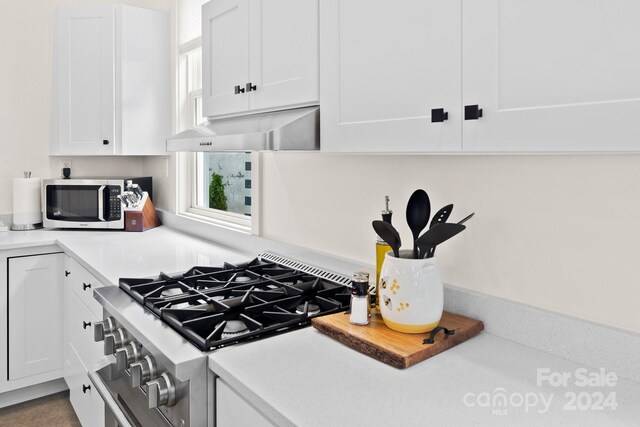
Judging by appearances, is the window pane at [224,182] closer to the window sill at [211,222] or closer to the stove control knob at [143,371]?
the window sill at [211,222]

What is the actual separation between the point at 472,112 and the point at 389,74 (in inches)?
10.7

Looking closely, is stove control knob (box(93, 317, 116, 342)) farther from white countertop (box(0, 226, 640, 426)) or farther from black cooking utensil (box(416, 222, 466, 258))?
black cooking utensil (box(416, 222, 466, 258))

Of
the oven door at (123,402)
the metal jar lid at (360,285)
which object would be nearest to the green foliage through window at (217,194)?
the oven door at (123,402)

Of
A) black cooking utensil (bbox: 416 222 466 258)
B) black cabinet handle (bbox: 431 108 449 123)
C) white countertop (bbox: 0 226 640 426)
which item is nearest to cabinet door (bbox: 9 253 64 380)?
white countertop (bbox: 0 226 640 426)

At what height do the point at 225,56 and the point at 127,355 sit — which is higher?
the point at 225,56

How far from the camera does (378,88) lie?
1168 millimetres

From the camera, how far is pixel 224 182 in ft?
9.74

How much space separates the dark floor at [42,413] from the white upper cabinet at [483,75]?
2.32 metres

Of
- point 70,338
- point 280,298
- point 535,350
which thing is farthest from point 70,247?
point 535,350

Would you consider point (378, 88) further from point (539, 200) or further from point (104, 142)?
point (104, 142)

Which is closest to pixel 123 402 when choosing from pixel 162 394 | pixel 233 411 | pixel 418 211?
pixel 162 394

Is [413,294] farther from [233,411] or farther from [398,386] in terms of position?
[233,411]

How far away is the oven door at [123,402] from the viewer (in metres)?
1.37

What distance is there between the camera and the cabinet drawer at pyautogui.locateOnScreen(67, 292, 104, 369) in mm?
2090
